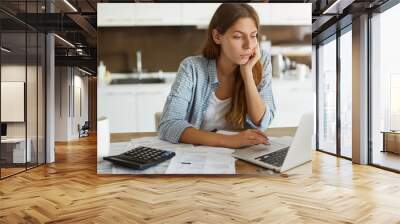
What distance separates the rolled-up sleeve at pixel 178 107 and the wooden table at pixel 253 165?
214mm

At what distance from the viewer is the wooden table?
5.12 m

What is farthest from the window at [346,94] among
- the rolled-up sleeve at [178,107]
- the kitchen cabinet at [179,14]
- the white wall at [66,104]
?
the white wall at [66,104]

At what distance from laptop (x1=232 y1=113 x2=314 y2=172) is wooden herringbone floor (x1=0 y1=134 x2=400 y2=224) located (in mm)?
238

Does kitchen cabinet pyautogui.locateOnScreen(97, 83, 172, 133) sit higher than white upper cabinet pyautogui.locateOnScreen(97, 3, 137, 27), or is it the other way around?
white upper cabinet pyautogui.locateOnScreen(97, 3, 137, 27)

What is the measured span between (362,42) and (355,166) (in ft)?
7.05

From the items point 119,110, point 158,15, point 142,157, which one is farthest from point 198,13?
point 142,157

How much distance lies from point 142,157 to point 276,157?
176 cm

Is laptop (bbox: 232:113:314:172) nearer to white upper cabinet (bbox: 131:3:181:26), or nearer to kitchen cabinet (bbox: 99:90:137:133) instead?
kitchen cabinet (bbox: 99:90:137:133)

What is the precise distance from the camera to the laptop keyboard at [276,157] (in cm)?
519

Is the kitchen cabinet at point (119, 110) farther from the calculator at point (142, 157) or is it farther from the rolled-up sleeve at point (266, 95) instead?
the rolled-up sleeve at point (266, 95)

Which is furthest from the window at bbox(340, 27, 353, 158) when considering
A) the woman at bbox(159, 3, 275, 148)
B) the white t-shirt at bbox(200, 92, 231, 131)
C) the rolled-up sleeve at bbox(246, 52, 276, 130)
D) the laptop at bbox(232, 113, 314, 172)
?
the white t-shirt at bbox(200, 92, 231, 131)

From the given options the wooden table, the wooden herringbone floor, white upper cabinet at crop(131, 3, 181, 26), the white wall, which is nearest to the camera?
the wooden herringbone floor

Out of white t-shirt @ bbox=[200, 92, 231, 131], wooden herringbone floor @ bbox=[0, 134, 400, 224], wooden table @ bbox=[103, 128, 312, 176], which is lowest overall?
wooden herringbone floor @ bbox=[0, 134, 400, 224]

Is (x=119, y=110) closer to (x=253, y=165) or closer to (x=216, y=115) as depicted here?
(x=216, y=115)
